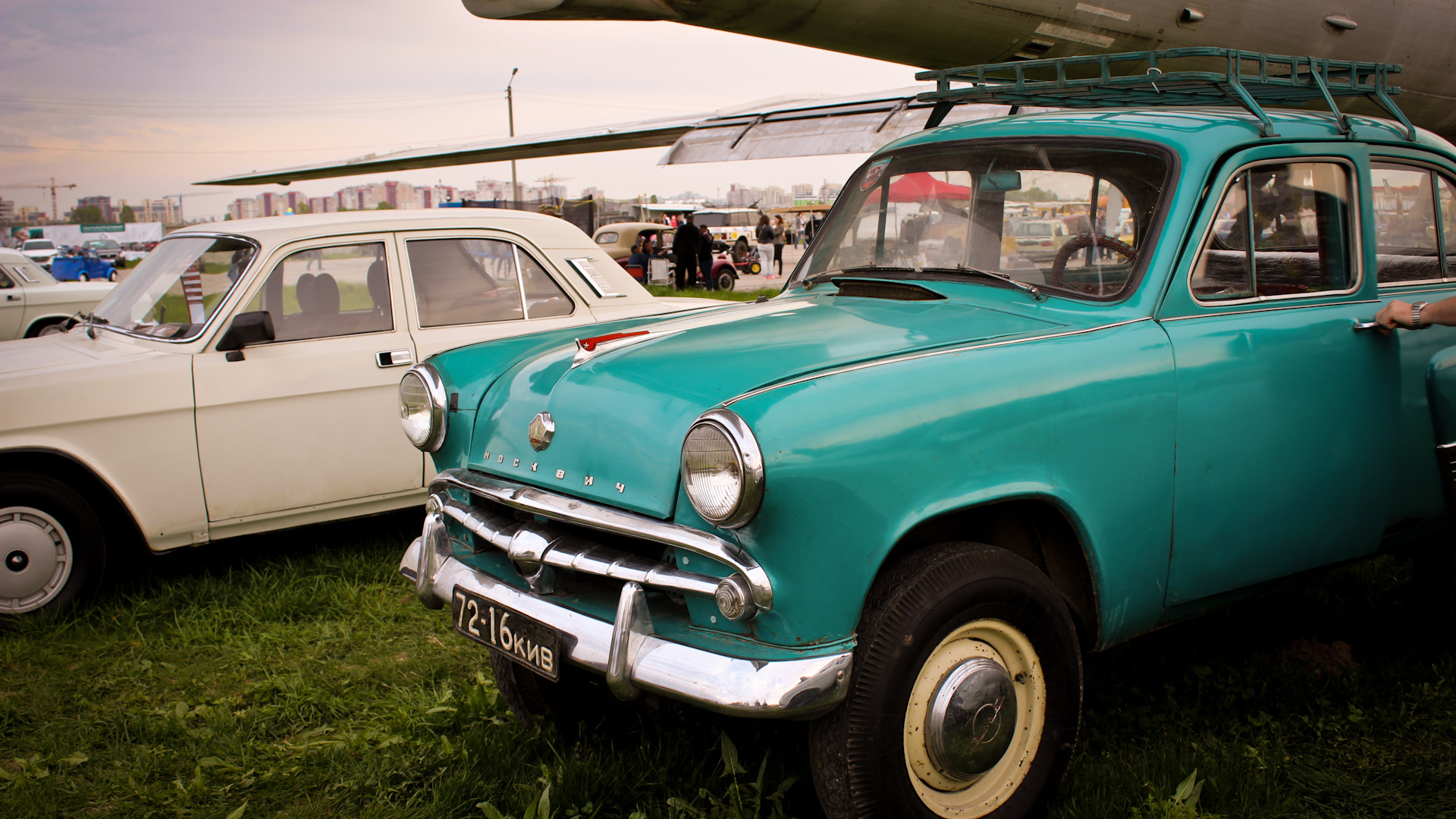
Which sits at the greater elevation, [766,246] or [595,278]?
[766,246]

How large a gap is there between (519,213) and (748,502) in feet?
11.6

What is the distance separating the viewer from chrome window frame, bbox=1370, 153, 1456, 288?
316 cm

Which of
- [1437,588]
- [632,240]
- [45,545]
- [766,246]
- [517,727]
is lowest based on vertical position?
[517,727]

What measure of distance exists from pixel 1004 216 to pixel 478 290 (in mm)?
2771

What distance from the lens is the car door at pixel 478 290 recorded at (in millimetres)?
4773

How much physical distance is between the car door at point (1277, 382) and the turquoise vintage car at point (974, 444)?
0.03 feet

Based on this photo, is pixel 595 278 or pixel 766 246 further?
pixel 766 246

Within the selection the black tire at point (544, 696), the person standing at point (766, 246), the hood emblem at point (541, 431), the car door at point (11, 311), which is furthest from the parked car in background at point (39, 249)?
the hood emblem at point (541, 431)

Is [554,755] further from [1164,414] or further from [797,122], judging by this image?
[797,122]

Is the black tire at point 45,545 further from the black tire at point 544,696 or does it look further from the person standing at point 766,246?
the person standing at point 766,246

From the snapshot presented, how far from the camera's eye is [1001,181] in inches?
121

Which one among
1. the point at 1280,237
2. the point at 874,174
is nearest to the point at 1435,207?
the point at 1280,237

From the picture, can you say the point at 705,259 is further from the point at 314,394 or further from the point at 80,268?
the point at 80,268

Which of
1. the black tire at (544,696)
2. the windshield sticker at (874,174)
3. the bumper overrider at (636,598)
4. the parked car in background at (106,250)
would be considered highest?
the parked car in background at (106,250)
